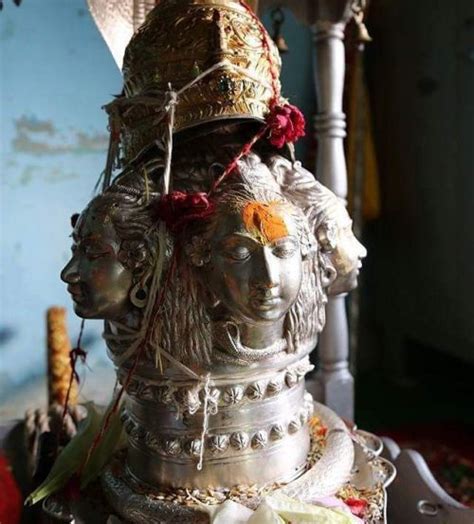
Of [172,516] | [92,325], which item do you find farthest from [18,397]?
[172,516]

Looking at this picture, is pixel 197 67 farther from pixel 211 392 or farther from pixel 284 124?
pixel 211 392

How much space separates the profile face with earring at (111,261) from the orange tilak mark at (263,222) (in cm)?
10

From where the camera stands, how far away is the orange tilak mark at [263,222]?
0.55 m

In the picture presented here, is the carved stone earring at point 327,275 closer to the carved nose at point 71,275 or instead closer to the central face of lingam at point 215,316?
the central face of lingam at point 215,316

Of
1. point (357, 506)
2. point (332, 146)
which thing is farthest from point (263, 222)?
point (332, 146)

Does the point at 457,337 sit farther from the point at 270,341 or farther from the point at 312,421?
the point at 270,341

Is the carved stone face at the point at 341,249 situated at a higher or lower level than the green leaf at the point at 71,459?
higher

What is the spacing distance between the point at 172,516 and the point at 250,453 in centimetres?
10

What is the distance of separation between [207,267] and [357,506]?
11.2 inches

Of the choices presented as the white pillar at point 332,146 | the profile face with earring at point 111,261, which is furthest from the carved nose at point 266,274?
the white pillar at point 332,146

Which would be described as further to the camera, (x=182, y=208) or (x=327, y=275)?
(x=327, y=275)

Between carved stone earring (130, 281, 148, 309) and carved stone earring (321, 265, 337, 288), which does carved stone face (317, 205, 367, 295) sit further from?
carved stone earring (130, 281, 148, 309)

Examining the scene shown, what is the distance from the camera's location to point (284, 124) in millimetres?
617

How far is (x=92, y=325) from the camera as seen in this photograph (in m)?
1.51
